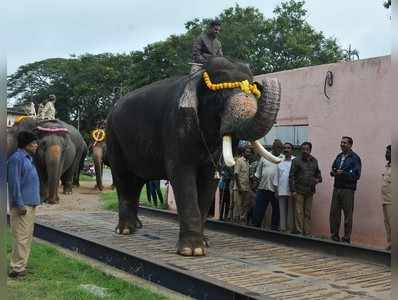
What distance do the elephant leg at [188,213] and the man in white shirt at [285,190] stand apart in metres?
2.73

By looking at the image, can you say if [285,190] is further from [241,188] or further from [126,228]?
[126,228]

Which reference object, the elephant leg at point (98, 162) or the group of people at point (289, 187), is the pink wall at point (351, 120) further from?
the elephant leg at point (98, 162)

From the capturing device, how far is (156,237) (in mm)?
9000

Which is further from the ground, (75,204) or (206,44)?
(206,44)

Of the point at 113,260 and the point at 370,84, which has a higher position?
the point at 370,84

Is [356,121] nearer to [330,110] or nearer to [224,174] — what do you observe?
[330,110]

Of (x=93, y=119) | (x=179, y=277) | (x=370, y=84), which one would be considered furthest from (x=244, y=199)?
(x=93, y=119)

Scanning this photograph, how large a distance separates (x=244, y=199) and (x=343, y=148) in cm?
263

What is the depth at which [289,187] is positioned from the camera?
977cm

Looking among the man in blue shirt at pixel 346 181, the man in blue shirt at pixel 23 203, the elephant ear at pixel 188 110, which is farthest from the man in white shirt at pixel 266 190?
the man in blue shirt at pixel 23 203

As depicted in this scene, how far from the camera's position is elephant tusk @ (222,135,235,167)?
677 centimetres

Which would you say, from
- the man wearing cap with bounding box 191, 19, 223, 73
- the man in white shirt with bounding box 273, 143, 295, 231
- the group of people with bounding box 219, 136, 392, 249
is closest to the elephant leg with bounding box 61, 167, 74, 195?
the group of people with bounding box 219, 136, 392, 249

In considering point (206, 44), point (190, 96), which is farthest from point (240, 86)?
point (206, 44)

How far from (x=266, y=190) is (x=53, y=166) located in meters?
5.57
